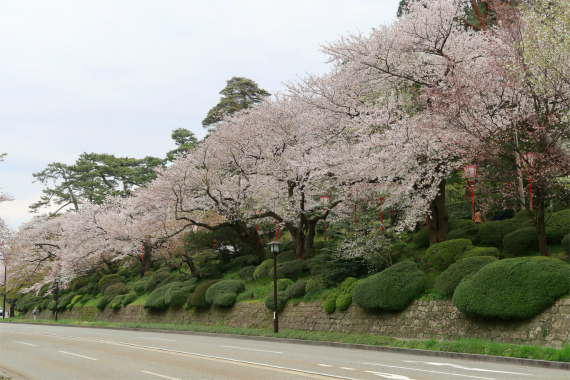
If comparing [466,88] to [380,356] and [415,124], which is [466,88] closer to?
[415,124]

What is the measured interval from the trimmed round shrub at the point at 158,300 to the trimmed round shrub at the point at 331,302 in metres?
14.3

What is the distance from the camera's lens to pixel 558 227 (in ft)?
52.6

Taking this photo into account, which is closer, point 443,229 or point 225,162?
point 443,229

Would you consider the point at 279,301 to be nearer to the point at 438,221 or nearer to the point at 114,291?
the point at 438,221

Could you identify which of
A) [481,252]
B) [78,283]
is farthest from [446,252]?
[78,283]

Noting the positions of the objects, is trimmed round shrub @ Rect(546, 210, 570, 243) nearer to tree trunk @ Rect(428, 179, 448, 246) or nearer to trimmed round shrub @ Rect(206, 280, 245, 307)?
tree trunk @ Rect(428, 179, 448, 246)

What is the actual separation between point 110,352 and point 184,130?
1761 inches

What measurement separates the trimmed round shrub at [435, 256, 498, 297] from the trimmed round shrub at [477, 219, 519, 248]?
388 centimetres

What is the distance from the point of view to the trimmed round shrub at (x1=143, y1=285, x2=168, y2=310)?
29734 mm

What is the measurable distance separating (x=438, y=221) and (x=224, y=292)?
39.8ft

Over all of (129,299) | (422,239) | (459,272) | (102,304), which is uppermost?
(422,239)

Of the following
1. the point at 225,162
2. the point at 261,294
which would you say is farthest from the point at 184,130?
the point at 261,294

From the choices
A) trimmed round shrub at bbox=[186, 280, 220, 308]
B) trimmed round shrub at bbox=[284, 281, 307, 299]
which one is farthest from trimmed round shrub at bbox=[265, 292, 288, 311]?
trimmed round shrub at bbox=[186, 280, 220, 308]

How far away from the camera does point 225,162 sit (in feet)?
88.7
